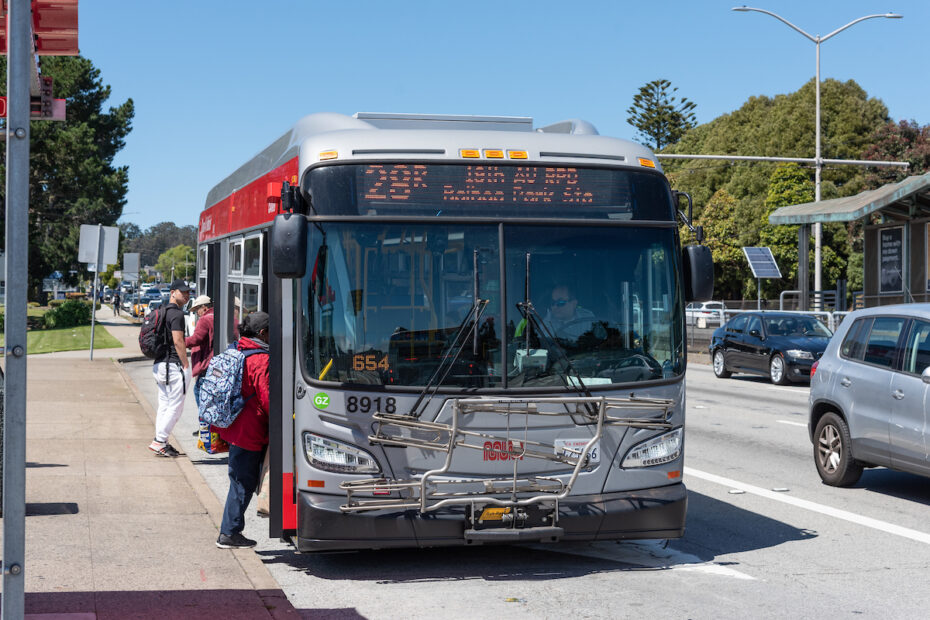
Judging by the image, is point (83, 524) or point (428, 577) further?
point (83, 524)

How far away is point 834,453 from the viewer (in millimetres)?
10586

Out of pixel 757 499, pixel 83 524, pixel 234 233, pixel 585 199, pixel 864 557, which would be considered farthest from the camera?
pixel 234 233

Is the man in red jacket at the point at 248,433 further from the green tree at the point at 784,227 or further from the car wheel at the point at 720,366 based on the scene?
the green tree at the point at 784,227

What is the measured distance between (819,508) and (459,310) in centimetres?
444

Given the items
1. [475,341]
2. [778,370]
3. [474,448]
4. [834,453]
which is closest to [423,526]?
[474,448]

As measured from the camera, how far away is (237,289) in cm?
1042

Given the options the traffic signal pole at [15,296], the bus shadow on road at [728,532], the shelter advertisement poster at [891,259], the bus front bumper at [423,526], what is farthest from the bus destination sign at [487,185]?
the shelter advertisement poster at [891,259]

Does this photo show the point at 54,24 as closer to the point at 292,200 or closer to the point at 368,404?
the point at 292,200

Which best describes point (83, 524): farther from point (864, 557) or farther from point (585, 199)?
point (864, 557)

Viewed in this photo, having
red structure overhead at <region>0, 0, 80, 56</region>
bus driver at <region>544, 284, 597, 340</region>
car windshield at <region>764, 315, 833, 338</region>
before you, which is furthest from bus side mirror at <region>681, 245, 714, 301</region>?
car windshield at <region>764, 315, 833, 338</region>

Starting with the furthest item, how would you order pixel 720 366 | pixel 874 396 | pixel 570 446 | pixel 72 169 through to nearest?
1. pixel 72 169
2. pixel 720 366
3. pixel 874 396
4. pixel 570 446

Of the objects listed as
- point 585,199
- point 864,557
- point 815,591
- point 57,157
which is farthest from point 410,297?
point 57,157

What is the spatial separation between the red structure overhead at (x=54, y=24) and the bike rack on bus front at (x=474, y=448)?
2923 mm

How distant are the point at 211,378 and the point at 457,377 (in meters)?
1.73
